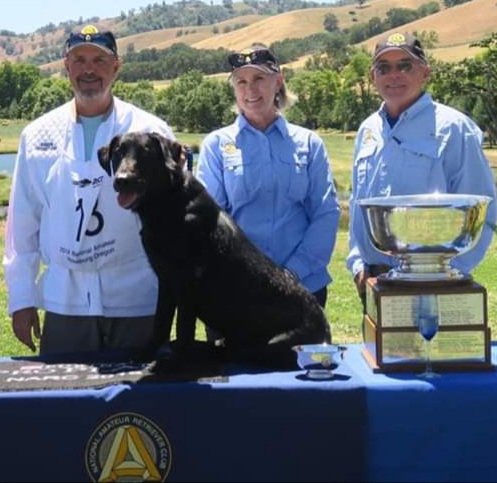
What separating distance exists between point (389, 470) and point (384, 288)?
2.10 ft

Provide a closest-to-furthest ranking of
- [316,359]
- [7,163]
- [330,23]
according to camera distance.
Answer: [316,359] → [7,163] → [330,23]

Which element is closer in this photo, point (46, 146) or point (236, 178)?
point (46, 146)

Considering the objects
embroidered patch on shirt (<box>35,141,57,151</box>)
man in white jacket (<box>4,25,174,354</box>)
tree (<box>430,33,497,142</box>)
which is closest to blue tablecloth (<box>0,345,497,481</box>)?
man in white jacket (<box>4,25,174,354</box>)

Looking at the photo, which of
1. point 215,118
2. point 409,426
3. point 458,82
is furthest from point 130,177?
point 215,118

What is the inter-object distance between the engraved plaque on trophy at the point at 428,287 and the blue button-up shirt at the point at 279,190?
0.68 meters

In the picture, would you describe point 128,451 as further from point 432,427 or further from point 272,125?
point 272,125

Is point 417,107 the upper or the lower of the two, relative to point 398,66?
lower

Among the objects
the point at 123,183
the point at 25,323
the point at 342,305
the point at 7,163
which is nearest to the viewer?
the point at 123,183

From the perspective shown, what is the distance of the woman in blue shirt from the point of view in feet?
11.9

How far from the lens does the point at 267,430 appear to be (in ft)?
9.39

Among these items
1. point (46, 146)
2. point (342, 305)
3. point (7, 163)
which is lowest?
point (342, 305)

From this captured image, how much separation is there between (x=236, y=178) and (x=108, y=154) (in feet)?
2.46

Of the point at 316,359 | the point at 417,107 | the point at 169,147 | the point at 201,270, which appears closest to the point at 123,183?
the point at 169,147

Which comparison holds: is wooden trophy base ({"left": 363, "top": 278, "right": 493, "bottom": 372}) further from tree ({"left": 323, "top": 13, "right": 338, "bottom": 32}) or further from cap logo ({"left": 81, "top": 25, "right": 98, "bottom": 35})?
tree ({"left": 323, "top": 13, "right": 338, "bottom": 32})
